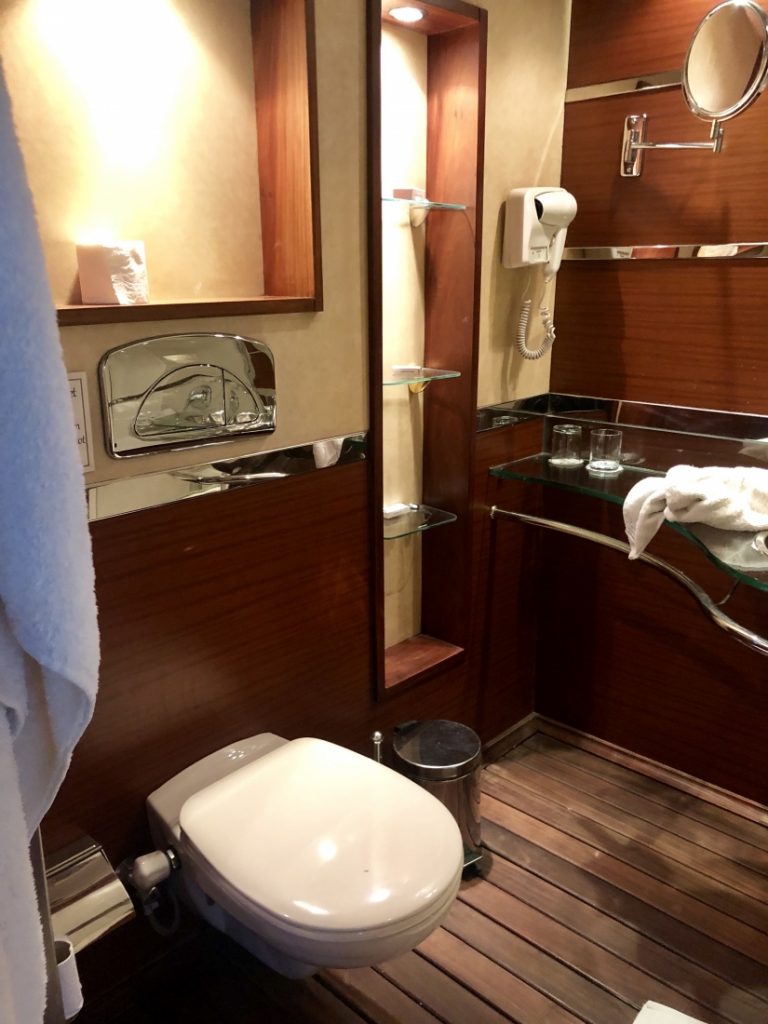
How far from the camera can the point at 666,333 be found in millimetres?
1991

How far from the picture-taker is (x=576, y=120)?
6.67ft

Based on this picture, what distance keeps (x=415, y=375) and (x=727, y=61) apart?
3.01ft

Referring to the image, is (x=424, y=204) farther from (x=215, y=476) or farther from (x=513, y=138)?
(x=215, y=476)

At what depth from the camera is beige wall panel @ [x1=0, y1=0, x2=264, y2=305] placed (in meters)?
1.20

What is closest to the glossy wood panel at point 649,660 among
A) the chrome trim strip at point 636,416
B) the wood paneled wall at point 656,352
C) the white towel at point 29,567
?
the wood paneled wall at point 656,352

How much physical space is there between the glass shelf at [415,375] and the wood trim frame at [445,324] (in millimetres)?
46

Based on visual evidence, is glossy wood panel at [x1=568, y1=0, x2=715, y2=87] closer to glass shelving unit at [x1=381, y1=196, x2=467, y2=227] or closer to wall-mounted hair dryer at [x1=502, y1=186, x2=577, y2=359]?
wall-mounted hair dryer at [x1=502, y1=186, x2=577, y2=359]

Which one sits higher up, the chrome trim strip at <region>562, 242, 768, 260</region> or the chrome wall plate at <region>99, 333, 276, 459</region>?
the chrome trim strip at <region>562, 242, 768, 260</region>

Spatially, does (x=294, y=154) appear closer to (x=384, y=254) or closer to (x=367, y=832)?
(x=384, y=254)

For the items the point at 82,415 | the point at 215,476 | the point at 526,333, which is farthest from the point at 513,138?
the point at 82,415

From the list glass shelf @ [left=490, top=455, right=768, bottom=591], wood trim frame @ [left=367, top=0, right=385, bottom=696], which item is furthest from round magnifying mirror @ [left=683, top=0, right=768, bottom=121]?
glass shelf @ [left=490, top=455, right=768, bottom=591]

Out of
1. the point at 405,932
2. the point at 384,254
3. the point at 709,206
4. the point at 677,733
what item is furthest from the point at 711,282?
the point at 405,932

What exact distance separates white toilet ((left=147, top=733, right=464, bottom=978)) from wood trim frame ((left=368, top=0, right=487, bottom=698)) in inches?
19.3

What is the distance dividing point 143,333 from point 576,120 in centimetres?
138
